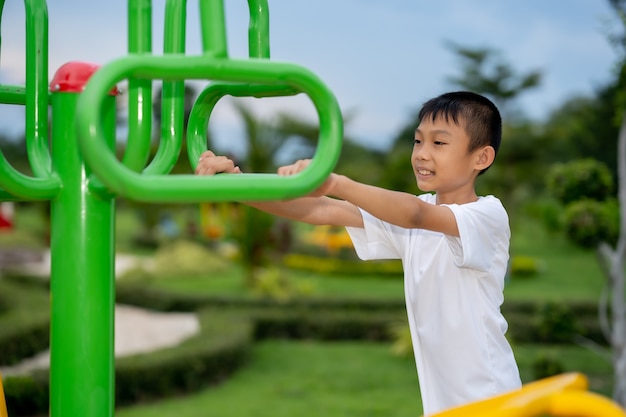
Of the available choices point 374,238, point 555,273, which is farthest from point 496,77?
A: point 374,238

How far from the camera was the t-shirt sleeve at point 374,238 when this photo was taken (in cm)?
175

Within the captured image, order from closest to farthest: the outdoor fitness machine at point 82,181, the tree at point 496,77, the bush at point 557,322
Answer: the outdoor fitness machine at point 82,181, the bush at point 557,322, the tree at point 496,77

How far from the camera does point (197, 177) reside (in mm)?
1062

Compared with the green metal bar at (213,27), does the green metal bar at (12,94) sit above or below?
below

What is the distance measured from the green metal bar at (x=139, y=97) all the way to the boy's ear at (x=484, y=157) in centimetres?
68

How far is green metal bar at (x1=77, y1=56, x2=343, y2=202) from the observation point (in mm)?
1004

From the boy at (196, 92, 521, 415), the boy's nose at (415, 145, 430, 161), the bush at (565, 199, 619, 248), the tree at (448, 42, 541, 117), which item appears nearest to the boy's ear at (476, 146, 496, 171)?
the boy at (196, 92, 521, 415)

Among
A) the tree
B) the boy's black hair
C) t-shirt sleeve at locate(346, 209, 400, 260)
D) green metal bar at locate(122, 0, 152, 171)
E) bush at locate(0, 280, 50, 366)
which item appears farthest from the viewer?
the tree

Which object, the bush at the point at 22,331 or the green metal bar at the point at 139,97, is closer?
the green metal bar at the point at 139,97

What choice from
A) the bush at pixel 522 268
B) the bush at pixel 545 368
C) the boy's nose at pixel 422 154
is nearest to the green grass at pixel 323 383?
the bush at pixel 545 368

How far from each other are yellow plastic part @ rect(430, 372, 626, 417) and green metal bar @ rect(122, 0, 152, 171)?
1.97 feet

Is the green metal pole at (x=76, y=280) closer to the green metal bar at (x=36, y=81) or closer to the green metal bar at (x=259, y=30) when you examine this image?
the green metal bar at (x=36, y=81)

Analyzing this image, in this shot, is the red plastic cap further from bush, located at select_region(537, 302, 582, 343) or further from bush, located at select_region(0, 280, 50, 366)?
bush, located at select_region(0, 280, 50, 366)

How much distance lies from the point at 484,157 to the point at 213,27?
75 cm
